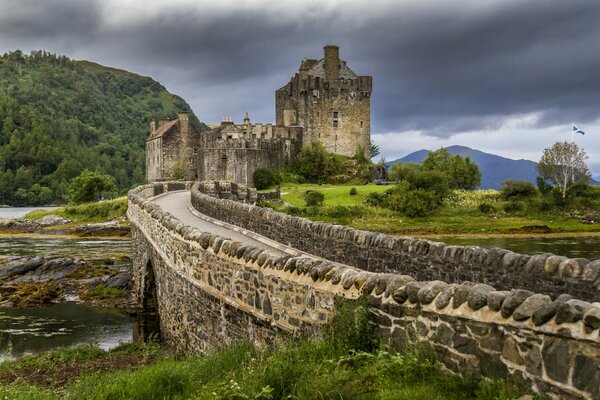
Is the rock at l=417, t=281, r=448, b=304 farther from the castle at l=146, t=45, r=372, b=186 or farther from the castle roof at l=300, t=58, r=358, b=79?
the castle roof at l=300, t=58, r=358, b=79

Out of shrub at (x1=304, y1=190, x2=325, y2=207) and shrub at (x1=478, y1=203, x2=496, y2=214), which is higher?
shrub at (x1=304, y1=190, x2=325, y2=207)

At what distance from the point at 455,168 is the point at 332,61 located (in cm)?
1947

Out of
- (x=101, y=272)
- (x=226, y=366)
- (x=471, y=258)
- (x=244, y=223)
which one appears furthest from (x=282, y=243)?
(x=101, y=272)

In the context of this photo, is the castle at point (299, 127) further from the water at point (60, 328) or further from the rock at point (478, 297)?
the rock at point (478, 297)

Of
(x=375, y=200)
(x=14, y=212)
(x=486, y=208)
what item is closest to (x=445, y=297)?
(x=375, y=200)

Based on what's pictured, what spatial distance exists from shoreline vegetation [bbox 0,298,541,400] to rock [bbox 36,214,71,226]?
200 ft

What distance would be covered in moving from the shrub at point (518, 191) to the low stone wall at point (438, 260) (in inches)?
1835

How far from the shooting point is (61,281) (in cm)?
2994

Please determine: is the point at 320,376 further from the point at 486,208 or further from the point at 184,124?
the point at 184,124

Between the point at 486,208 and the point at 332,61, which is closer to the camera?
the point at 486,208

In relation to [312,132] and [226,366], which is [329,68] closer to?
[312,132]

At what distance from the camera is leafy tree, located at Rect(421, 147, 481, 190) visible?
2904 inches

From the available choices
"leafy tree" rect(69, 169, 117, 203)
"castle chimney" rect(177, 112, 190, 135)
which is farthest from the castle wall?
"leafy tree" rect(69, 169, 117, 203)

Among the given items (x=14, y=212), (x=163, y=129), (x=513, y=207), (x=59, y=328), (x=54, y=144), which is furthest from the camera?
(x=54, y=144)
